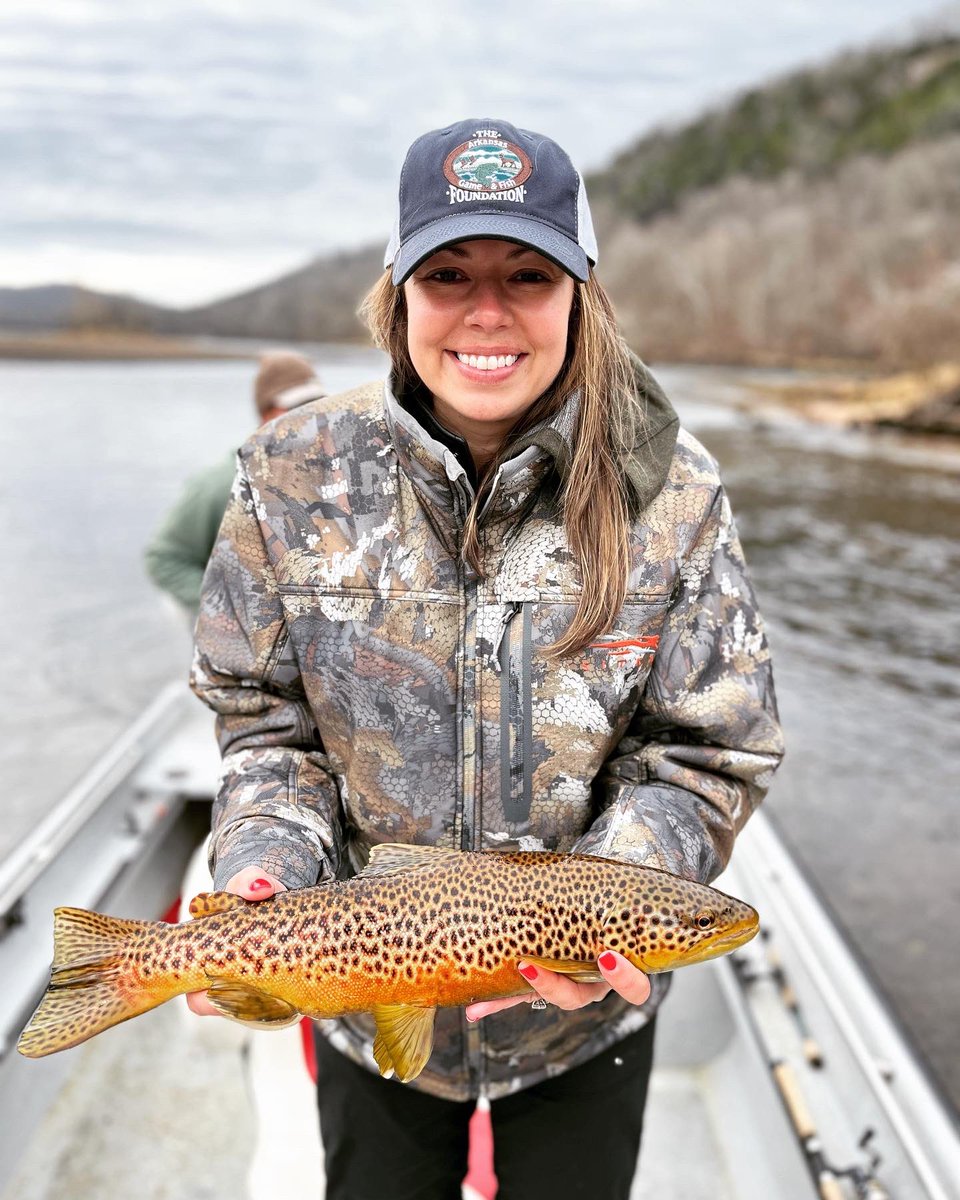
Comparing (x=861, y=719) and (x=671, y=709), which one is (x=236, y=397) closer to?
(x=861, y=719)

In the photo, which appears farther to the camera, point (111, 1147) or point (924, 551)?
point (924, 551)

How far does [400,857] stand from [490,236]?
1.18 meters

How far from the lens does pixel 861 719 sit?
1234 centimetres

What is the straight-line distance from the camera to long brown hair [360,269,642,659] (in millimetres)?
1980

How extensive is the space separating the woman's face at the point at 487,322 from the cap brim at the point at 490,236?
49mm

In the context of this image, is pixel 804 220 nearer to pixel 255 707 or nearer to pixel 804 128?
pixel 804 128

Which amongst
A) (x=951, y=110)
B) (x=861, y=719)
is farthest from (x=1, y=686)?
(x=951, y=110)

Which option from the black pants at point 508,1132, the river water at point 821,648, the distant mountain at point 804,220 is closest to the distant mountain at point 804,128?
the distant mountain at point 804,220

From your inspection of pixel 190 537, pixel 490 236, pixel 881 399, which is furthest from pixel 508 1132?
pixel 881 399

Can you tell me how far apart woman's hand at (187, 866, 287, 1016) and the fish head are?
630 mm

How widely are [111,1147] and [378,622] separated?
295 cm

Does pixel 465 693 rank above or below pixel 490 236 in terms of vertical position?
below

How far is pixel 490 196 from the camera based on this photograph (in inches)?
72.7

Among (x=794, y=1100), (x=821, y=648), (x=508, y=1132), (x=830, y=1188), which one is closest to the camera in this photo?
(x=508, y=1132)
